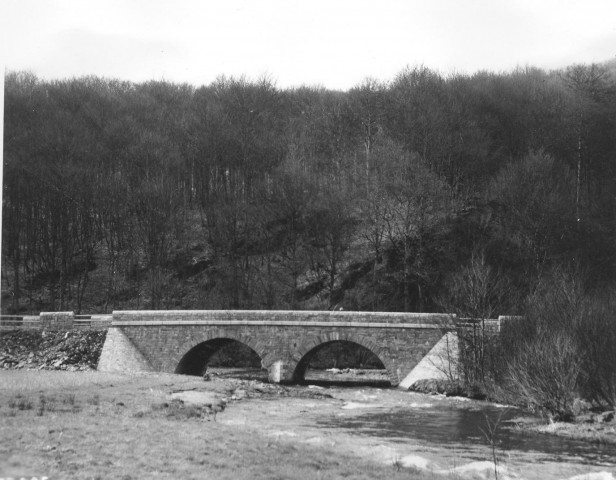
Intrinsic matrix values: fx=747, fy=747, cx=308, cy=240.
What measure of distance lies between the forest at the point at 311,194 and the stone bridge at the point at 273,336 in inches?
→ 310

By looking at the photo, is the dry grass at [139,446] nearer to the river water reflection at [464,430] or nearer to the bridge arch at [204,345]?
the river water reflection at [464,430]

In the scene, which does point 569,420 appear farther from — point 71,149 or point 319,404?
point 71,149

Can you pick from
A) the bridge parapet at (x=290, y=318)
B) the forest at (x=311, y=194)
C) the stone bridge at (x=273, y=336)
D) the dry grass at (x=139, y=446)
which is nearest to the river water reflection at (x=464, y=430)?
the dry grass at (x=139, y=446)

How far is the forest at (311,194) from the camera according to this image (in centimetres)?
4869

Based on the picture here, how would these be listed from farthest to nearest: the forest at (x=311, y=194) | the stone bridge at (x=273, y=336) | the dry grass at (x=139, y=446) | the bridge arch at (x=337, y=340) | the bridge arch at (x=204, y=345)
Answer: the forest at (x=311, y=194)
the bridge arch at (x=204, y=345)
the bridge arch at (x=337, y=340)
the stone bridge at (x=273, y=336)
the dry grass at (x=139, y=446)

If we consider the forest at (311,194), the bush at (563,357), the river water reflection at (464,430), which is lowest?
the river water reflection at (464,430)

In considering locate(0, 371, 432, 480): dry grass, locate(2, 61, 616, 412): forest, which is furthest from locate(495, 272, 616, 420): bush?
locate(0, 371, 432, 480): dry grass

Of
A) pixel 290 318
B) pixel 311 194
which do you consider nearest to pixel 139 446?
pixel 290 318

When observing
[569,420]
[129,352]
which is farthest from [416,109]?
[569,420]

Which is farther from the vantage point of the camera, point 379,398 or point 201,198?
point 201,198

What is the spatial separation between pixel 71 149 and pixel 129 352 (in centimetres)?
2466

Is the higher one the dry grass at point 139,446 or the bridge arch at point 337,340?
the bridge arch at point 337,340

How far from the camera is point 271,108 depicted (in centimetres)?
6644

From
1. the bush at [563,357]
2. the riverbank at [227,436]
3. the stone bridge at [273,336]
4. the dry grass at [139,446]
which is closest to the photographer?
the dry grass at [139,446]
